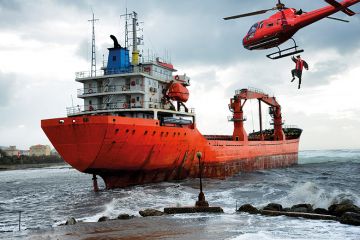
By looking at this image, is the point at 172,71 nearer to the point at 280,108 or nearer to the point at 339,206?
the point at 339,206

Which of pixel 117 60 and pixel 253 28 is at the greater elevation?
pixel 117 60

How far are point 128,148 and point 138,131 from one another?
106cm

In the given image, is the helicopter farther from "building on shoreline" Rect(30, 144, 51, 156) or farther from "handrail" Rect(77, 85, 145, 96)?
"building on shoreline" Rect(30, 144, 51, 156)

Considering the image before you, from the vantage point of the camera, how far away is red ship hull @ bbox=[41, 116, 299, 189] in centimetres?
2000

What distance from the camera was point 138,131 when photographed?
21.1 meters

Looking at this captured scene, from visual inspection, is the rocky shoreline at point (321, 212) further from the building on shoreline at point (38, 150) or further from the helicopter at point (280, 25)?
the building on shoreline at point (38, 150)

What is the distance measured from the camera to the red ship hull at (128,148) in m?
20.0

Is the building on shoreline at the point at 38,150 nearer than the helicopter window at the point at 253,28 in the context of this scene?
No

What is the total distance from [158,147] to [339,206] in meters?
11.4

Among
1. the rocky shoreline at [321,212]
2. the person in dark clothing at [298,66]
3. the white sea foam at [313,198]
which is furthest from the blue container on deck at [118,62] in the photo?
the rocky shoreline at [321,212]

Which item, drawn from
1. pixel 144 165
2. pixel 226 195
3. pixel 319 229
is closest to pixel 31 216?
pixel 144 165

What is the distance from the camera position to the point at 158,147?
22.9m

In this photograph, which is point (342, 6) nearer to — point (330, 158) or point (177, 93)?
point (177, 93)

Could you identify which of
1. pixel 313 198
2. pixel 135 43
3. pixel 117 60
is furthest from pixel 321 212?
pixel 135 43
